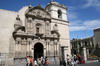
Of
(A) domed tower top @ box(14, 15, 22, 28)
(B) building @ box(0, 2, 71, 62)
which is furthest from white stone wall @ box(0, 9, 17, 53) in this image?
(A) domed tower top @ box(14, 15, 22, 28)

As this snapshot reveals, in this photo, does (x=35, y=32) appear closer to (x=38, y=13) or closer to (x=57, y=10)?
(x=38, y=13)

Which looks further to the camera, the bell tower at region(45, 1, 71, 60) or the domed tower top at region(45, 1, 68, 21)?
the domed tower top at region(45, 1, 68, 21)

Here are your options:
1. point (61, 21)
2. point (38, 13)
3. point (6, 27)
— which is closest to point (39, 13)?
point (38, 13)

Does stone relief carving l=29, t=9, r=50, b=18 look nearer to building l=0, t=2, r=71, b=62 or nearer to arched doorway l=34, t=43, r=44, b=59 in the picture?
building l=0, t=2, r=71, b=62

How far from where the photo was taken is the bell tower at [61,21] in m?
21.2

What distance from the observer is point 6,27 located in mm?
16781

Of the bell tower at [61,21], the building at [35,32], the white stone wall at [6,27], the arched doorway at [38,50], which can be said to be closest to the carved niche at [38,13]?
the building at [35,32]

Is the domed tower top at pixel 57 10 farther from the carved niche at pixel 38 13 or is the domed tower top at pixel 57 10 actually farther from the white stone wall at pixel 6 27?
the white stone wall at pixel 6 27

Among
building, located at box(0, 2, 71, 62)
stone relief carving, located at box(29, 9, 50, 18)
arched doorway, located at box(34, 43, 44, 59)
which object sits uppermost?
stone relief carving, located at box(29, 9, 50, 18)

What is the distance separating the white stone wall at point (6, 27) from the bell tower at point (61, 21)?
21.1ft

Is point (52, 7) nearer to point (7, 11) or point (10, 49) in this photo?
point (7, 11)

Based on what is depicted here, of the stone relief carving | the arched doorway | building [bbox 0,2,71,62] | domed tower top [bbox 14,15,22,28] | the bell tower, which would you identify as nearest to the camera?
building [bbox 0,2,71,62]

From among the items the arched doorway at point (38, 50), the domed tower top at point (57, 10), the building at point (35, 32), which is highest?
the domed tower top at point (57, 10)

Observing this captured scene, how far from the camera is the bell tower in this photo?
21.2m
